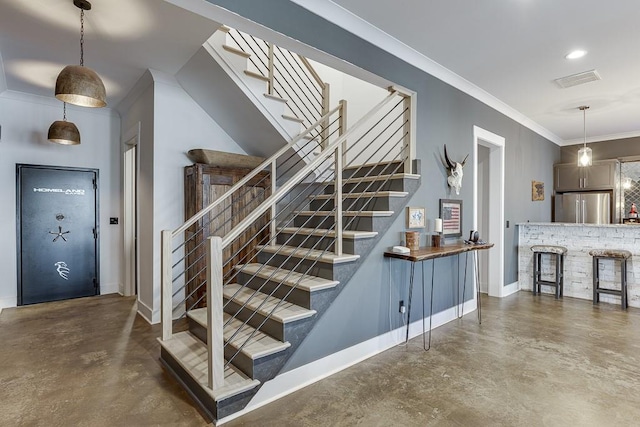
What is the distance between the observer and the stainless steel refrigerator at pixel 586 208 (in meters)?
6.05

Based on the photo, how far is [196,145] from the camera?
3.96 meters

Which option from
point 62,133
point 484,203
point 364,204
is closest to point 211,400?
point 364,204

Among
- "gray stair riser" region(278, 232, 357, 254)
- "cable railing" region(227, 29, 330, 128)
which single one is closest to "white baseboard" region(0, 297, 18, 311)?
"gray stair riser" region(278, 232, 357, 254)

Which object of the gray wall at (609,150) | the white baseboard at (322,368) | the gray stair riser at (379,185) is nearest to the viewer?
the white baseboard at (322,368)

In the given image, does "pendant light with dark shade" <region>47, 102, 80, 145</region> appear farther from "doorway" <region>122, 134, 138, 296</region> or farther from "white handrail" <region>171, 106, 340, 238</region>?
"white handrail" <region>171, 106, 340, 238</region>

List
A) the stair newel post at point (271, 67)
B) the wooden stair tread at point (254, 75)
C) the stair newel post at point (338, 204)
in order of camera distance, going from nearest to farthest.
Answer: the stair newel post at point (338, 204) < the wooden stair tread at point (254, 75) < the stair newel post at point (271, 67)

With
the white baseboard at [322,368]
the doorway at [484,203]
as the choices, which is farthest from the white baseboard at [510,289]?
the white baseboard at [322,368]

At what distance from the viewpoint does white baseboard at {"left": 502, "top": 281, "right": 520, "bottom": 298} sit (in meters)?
5.03

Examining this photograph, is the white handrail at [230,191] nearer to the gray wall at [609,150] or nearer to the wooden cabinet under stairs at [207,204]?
the wooden cabinet under stairs at [207,204]

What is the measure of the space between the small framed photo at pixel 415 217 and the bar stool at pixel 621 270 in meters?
3.04

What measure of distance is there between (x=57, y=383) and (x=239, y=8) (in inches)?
113

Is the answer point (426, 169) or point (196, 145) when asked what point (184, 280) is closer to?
point (196, 145)

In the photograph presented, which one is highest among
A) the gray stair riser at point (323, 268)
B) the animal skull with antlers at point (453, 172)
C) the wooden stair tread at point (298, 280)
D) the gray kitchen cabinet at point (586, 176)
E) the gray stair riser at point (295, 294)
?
the gray kitchen cabinet at point (586, 176)

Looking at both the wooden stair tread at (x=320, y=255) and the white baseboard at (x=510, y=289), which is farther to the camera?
the white baseboard at (x=510, y=289)
